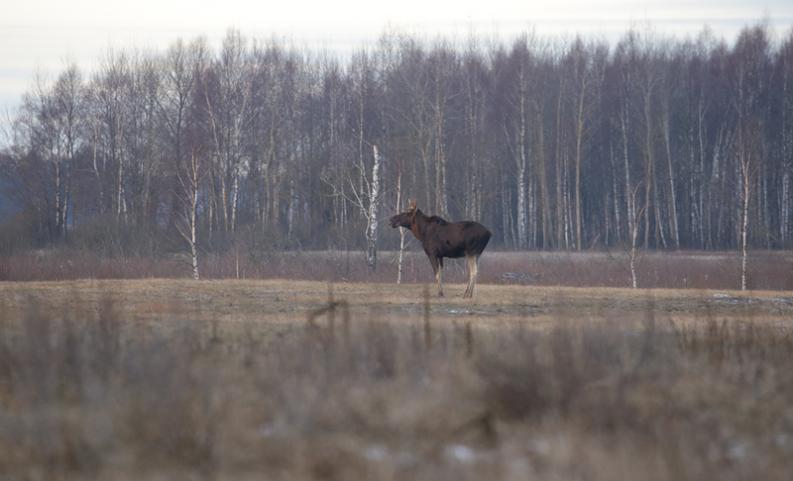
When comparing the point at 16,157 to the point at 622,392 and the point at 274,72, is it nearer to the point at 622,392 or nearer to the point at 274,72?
the point at 274,72

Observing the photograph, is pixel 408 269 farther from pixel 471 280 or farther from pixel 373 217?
pixel 471 280

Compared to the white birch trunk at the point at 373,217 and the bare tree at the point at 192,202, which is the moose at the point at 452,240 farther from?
the white birch trunk at the point at 373,217

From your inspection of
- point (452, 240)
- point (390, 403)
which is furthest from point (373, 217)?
point (390, 403)

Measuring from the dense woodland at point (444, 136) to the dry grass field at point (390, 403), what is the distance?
1643 inches

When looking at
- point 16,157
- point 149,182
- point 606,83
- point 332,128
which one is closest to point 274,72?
point 332,128

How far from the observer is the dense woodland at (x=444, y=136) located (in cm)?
5784

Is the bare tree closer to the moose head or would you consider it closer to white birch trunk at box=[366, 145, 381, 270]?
white birch trunk at box=[366, 145, 381, 270]

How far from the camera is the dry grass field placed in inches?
330

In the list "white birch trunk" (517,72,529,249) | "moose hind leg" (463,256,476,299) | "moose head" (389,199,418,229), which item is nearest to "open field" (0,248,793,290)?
"moose head" (389,199,418,229)

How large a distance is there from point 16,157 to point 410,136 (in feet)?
82.0

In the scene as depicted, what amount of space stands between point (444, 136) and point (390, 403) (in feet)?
154

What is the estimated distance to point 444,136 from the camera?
5616 centimetres

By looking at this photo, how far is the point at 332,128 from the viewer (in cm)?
6300

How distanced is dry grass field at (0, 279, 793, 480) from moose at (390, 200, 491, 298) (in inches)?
414
